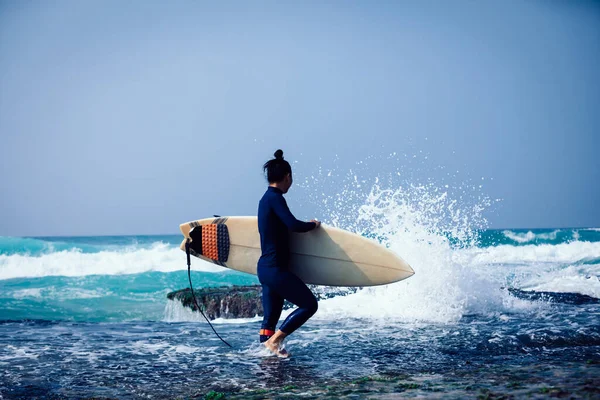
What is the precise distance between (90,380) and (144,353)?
116cm

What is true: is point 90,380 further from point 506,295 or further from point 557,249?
point 557,249

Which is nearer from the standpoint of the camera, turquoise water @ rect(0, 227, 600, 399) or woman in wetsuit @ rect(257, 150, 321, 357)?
turquoise water @ rect(0, 227, 600, 399)

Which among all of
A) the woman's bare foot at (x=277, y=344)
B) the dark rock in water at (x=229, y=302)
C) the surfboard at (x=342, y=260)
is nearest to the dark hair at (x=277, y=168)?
the surfboard at (x=342, y=260)

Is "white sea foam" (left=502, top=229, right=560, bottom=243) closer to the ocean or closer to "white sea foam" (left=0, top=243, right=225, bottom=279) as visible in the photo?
"white sea foam" (left=0, top=243, right=225, bottom=279)

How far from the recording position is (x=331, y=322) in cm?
748

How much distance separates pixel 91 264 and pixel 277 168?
24.6 metres

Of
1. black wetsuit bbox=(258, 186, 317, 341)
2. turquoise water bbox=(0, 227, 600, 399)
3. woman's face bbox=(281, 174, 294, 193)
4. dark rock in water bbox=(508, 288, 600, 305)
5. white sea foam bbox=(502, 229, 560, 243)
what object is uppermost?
white sea foam bbox=(502, 229, 560, 243)

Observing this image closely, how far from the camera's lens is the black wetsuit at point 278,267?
15.6 feet

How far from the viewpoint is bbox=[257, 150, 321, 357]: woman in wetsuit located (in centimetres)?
477

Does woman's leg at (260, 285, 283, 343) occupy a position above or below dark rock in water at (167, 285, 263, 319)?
above

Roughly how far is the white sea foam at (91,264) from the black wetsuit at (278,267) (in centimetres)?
2019

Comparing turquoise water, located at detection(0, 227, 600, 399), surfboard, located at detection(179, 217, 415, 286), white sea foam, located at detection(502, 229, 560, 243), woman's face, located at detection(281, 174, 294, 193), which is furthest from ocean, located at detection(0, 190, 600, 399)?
white sea foam, located at detection(502, 229, 560, 243)

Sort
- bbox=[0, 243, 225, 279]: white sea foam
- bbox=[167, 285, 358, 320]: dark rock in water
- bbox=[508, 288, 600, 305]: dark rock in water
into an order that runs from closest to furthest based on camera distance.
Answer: bbox=[508, 288, 600, 305]: dark rock in water → bbox=[167, 285, 358, 320]: dark rock in water → bbox=[0, 243, 225, 279]: white sea foam

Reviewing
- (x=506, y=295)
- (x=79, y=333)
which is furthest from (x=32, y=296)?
(x=506, y=295)
